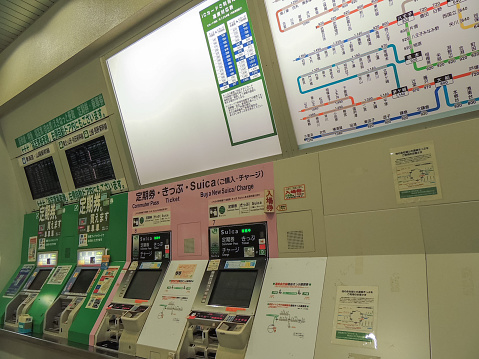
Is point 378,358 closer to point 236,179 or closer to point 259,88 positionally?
point 236,179

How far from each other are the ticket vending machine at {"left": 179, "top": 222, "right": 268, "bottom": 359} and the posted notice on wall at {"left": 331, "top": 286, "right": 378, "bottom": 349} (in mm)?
483

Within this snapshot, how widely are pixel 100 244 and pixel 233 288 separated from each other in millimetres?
1578

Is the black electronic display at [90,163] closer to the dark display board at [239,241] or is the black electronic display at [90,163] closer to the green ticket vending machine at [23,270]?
the green ticket vending machine at [23,270]

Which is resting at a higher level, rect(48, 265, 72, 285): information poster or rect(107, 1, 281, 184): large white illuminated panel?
rect(107, 1, 281, 184): large white illuminated panel

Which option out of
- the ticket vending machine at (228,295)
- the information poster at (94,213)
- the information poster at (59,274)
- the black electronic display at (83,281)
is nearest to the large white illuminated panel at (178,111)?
the information poster at (94,213)

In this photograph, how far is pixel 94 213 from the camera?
11.6ft

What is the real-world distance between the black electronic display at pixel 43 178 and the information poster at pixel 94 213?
619 mm

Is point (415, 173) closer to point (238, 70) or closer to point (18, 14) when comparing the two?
point (238, 70)

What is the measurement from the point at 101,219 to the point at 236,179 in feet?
4.98

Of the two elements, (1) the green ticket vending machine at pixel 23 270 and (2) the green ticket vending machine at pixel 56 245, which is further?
(1) the green ticket vending machine at pixel 23 270

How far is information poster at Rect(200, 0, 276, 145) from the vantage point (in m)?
2.47

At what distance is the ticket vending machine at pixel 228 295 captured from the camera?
2.08 m

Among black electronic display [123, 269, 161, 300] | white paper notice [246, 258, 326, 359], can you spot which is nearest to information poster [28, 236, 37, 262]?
black electronic display [123, 269, 161, 300]

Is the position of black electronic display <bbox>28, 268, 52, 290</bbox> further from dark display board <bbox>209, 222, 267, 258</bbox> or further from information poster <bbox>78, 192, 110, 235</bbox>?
dark display board <bbox>209, 222, 267, 258</bbox>
